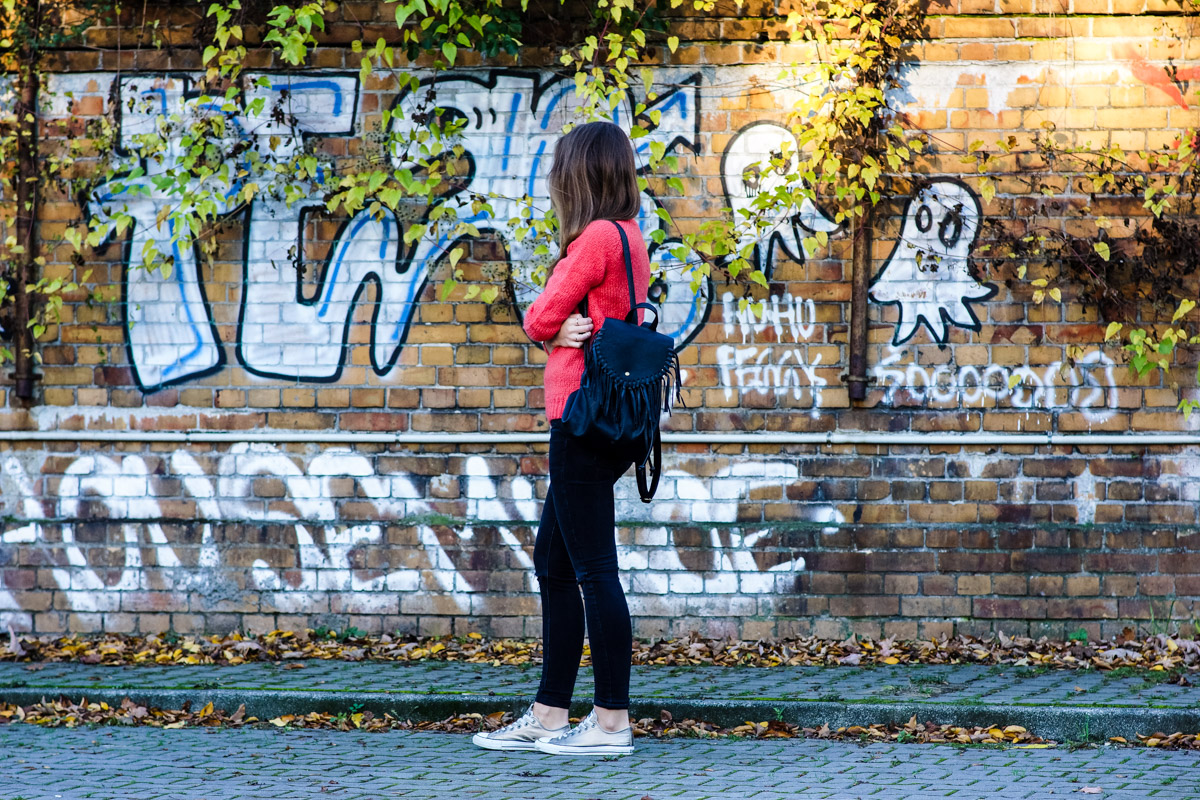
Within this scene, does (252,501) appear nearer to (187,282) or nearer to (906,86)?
(187,282)

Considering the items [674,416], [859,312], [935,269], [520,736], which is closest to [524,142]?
[674,416]

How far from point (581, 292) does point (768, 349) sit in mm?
2190

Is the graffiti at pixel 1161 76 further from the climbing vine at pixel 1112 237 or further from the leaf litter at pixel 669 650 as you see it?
the leaf litter at pixel 669 650

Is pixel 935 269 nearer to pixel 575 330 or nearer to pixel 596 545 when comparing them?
pixel 575 330

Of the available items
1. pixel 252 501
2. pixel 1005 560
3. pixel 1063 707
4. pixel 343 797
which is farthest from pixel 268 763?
pixel 1005 560

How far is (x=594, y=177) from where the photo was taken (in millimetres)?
4367

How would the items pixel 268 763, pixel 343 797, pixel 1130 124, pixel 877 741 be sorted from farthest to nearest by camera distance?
1. pixel 1130 124
2. pixel 877 741
3. pixel 268 763
4. pixel 343 797

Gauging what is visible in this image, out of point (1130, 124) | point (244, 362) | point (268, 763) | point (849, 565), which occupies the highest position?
point (1130, 124)

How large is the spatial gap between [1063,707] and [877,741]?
78 cm

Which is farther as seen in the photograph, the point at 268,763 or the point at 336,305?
the point at 336,305

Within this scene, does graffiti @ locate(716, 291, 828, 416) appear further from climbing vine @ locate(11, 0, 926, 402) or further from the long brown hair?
the long brown hair

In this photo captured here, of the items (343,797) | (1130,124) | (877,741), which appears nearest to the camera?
(343,797)

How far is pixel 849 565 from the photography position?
246 inches

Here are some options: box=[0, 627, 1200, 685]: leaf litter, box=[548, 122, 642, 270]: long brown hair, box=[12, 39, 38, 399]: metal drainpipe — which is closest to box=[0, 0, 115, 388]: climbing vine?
box=[12, 39, 38, 399]: metal drainpipe
